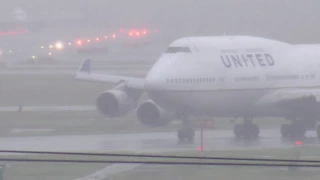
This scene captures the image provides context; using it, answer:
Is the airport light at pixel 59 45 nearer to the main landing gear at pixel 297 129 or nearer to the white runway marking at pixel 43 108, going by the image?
the white runway marking at pixel 43 108

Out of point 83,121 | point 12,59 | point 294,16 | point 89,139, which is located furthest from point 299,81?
point 12,59

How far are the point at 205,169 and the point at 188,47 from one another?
9.25 meters

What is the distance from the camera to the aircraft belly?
94.0 ft

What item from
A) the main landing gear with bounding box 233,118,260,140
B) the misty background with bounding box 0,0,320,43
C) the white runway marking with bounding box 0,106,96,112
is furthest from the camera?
the misty background with bounding box 0,0,320,43

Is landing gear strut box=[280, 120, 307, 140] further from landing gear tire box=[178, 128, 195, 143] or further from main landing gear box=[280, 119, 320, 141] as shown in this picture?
landing gear tire box=[178, 128, 195, 143]

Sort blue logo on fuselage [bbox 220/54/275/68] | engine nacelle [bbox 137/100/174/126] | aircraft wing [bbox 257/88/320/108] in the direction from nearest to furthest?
1. aircraft wing [bbox 257/88/320/108]
2. blue logo on fuselage [bbox 220/54/275/68]
3. engine nacelle [bbox 137/100/174/126]

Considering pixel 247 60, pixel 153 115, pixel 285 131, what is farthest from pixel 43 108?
pixel 285 131

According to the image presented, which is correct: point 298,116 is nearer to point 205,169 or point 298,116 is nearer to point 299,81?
point 299,81

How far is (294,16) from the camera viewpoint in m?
64.1

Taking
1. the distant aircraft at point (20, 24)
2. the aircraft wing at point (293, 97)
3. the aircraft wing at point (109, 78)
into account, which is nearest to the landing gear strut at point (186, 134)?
the aircraft wing at point (293, 97)

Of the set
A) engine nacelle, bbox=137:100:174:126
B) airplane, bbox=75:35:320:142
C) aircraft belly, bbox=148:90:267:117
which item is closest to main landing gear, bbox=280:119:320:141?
airplane, bbox=75:35:320:142

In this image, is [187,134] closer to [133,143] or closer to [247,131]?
[133,143]

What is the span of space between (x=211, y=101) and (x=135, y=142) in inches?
114

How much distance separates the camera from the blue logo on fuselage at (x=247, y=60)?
97.3ft
